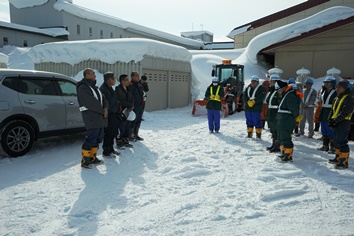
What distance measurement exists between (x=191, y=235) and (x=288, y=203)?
1.56 metres

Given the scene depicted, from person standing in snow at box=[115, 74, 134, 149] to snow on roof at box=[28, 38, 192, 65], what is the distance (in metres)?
6.47

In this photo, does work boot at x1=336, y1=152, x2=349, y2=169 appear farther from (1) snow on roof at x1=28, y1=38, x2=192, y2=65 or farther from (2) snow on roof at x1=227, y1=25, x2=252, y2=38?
(2) snow on roof at x1=227, y1=25, x2=252, y2=38

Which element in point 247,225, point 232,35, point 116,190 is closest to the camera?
point 247,225

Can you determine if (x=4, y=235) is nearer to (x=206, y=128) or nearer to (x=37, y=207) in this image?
(x=37, y=207)

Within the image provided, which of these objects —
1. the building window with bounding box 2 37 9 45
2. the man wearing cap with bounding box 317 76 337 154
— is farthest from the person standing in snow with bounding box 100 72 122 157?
the building window with bounding box 2 37 9 45

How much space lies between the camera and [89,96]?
485cm

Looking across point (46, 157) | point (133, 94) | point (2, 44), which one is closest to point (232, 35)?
point (2, 44)

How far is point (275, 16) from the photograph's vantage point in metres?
28.3

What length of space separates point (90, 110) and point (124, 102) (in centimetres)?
145

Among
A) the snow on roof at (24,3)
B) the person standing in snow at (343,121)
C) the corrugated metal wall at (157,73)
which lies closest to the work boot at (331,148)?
the person standing in snow at (343,121)

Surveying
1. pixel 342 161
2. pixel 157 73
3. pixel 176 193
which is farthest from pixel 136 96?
pixel 157 73

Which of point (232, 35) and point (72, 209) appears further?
point (232, 35)

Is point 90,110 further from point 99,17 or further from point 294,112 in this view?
point 99,17

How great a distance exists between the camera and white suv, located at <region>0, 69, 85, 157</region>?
18.0ft
